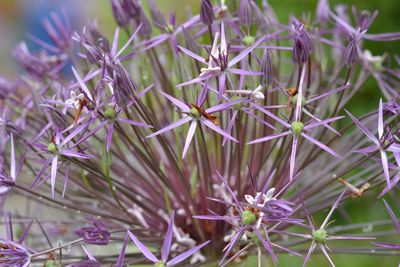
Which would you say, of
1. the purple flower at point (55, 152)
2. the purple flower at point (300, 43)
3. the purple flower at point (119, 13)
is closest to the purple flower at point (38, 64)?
the purple flower at point (119, 13)

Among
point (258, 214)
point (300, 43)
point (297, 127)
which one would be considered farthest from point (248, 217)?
point (300, 43)

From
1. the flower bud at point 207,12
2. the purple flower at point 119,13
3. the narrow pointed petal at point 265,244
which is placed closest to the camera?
the narrow pointed petal at point 265,244

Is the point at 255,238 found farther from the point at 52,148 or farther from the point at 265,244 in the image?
the point at 52,148

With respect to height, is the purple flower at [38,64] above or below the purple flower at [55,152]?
above

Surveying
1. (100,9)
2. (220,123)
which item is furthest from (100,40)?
(100,9)

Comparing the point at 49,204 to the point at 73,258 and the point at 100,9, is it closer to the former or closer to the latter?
the point at 73,258

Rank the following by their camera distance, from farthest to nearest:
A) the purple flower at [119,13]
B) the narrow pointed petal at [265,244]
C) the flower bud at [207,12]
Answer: the purple flower at [119,13] < the flower bud at [207,12] < the narrow pointed petal at [265,244]

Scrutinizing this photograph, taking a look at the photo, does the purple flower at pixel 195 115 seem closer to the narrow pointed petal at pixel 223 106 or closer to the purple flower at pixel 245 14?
the narrow pointed petal at pixel 223 106

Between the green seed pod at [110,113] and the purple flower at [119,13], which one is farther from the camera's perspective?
the purple flower at [119,13]
